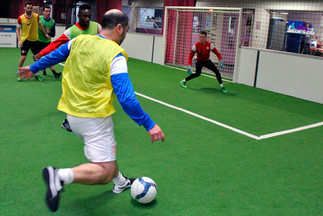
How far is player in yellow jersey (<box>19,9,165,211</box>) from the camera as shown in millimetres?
2783

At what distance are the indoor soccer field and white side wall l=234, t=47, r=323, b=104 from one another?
88 centimetres

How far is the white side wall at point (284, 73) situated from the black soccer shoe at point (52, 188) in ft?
27.4

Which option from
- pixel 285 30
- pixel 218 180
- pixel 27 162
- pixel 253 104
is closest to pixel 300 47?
pixel 285 30

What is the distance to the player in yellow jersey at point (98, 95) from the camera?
2.78m

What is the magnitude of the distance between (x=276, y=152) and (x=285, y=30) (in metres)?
12.2

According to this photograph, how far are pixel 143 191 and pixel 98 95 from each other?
1.09 m

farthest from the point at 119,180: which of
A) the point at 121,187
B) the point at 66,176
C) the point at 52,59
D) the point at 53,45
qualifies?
the point at 53,45

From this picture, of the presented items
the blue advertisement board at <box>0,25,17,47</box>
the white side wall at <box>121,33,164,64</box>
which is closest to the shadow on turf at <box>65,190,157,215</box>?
the white side wall at <box>121,33,164,64</box>

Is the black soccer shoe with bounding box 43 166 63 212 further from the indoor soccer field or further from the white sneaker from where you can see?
the white sneaker

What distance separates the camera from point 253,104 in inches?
341

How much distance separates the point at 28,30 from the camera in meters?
9.66

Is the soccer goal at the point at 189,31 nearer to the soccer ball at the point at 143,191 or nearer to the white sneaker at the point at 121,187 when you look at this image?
the white sneaker at the point at 121,187

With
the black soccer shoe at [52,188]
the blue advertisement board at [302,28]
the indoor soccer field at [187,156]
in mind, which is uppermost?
the blue advertisement board at [302,28]

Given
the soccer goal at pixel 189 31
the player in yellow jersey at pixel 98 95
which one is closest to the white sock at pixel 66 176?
the player in yellow jersey at pixel 98 95
